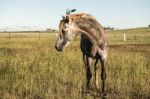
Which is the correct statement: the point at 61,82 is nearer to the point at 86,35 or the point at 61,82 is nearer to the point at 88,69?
the point at 88,69

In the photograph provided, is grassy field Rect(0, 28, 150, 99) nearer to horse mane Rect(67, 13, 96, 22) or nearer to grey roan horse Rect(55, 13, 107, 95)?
grey roan horse Rect(55, 13, 107, 95)

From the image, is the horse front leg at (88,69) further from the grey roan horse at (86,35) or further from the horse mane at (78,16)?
the horse mane at (78,16)

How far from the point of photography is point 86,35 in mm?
7746

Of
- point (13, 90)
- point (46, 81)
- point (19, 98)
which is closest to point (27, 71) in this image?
point (46, 81)

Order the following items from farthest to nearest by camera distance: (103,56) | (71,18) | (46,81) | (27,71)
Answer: (27,71)
(46,81)
(103,56)
(71,18)

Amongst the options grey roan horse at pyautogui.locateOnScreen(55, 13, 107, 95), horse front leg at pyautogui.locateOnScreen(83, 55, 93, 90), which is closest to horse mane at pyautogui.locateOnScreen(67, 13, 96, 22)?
grey roan horse at pyautogui.locateOnScreen(55, 13, 107, 95)

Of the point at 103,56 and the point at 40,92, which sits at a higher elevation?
the point at 103,56

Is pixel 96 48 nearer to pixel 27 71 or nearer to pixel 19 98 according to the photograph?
pixel 19 98

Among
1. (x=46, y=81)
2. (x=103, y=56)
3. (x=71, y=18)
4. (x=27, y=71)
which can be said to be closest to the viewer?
(x=71, y=18)

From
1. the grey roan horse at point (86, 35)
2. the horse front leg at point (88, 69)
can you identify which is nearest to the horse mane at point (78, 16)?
the grey roan horse at point (86, 35)

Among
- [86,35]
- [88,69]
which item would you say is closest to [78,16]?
[86,35]

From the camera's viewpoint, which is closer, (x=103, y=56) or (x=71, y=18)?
(x=71, y=18)

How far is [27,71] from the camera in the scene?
1008 centimetres

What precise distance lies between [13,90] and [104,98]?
2.41 metres
